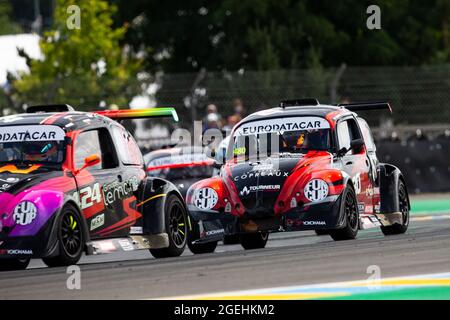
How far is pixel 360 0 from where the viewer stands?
43.5 meters

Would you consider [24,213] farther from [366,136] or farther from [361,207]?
[366,136]

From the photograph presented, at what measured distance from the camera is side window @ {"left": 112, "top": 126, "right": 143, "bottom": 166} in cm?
1507

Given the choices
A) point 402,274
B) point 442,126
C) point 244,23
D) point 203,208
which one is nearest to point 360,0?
point 244,23

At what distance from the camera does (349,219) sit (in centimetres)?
1533

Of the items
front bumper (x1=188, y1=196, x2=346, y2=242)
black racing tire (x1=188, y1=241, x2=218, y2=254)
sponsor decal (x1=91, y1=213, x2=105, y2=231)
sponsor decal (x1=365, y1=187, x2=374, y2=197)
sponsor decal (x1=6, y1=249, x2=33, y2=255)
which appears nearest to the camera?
sponsor decal (x1=6, y1=249, x2=33, y2=255)

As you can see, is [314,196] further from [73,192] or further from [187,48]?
[187,48]

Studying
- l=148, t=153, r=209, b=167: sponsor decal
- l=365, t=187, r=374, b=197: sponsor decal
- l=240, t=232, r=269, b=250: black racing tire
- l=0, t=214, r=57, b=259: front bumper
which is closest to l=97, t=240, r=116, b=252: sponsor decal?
l=0, t=214, r=57, b=259: front bumper

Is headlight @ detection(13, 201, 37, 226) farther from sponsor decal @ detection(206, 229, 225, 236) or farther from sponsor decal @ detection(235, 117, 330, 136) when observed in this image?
sponsor decal @ detection(235, 117, 330, 136)

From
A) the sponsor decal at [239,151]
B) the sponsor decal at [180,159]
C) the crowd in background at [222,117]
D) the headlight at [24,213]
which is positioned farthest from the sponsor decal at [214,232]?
the crowd in background at [222,117]

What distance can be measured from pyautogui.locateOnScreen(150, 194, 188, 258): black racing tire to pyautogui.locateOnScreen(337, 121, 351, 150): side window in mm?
2100

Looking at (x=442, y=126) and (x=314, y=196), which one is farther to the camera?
(x=442, y=126)

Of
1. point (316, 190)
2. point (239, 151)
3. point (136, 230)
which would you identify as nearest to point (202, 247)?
point (136, 230)

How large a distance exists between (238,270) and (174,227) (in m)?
3.67
